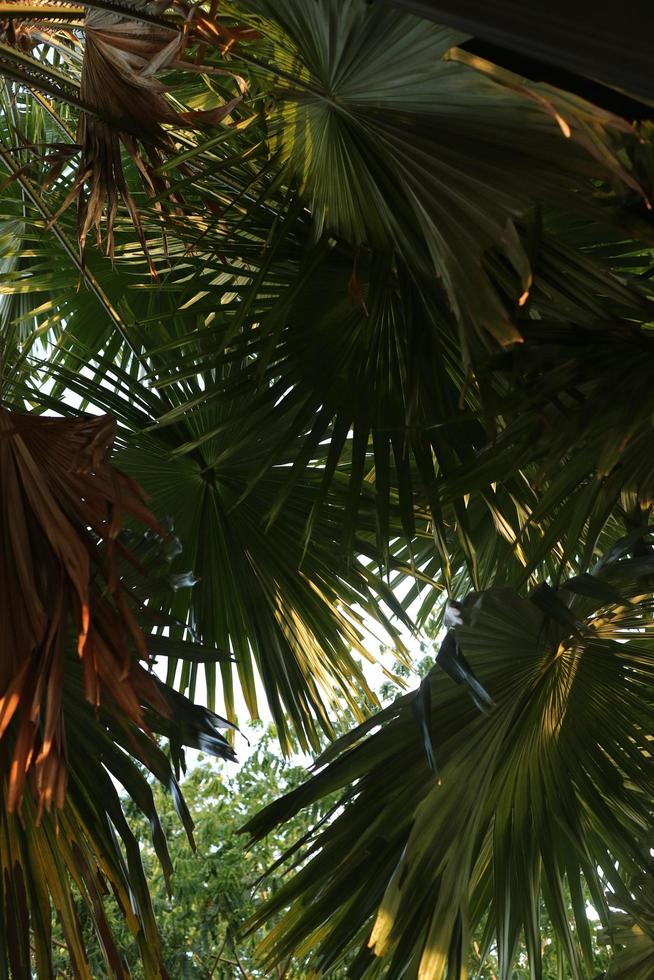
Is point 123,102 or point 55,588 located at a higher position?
point 123,102

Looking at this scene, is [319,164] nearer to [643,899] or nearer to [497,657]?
[497,657]

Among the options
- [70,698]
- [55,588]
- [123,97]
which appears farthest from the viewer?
[123,97]

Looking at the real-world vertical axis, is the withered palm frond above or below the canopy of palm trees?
above

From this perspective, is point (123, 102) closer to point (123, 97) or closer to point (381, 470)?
point (123, 97)

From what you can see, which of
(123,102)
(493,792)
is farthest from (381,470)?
(123,102)

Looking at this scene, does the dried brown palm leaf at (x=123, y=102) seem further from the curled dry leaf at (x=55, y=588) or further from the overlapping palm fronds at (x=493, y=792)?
the overlapping palm fronds at (x=493, y=792)

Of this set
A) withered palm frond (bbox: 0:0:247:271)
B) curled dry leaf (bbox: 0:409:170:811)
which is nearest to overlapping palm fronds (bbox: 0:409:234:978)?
curled dry leaf (bbox: 0:409:170:811)

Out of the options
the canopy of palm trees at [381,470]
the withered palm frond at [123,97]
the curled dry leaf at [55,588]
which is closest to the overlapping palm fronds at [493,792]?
the canopy of palm trees at [381,470]

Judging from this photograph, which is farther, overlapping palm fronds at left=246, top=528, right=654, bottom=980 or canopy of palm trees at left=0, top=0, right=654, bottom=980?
overlapping palm fronds at left=246, top=528, right=654, bottom=980

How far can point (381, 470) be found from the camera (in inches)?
62.7

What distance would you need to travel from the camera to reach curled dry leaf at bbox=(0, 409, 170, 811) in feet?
3.59

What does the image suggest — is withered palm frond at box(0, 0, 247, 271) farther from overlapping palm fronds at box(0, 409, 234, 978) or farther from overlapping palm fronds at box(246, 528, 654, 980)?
overlapping palm fronds at box(246, 528, 654, 980)

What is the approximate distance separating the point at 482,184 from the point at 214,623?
1.21m

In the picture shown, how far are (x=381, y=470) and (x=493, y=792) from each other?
0.54m
